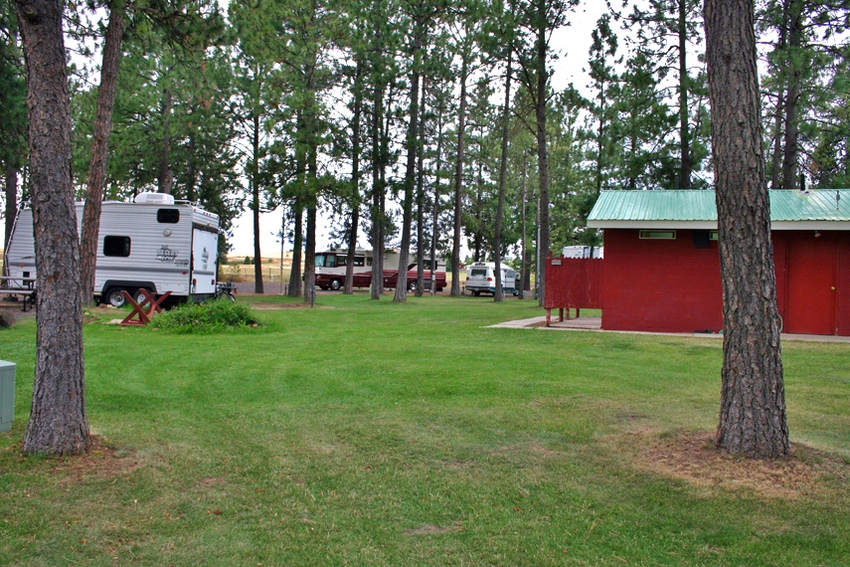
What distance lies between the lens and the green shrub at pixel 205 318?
12773 millimetres

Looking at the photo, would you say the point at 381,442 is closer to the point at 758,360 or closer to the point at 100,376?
the point at 758,360

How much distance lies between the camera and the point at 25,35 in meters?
4.58

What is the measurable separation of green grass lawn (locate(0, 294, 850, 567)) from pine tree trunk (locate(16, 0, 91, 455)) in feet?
0.90

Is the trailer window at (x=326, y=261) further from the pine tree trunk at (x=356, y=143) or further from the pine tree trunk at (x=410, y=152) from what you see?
the pine tree trunk at (x=410, y=152)

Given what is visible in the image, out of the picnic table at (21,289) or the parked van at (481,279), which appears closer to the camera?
the picnic table at (21,289)

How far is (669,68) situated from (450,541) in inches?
736

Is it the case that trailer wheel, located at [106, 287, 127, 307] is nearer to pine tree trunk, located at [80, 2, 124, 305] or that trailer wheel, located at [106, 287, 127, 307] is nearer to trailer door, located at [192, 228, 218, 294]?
trailer door, located at [192, 228, 218, 294]

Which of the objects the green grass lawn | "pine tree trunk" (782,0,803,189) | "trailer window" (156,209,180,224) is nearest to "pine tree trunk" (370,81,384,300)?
"trailer window" (156,209,180,224)

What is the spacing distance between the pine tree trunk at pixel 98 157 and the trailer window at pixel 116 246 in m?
2.29

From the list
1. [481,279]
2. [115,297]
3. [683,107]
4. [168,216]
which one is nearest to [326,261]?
[481,279]

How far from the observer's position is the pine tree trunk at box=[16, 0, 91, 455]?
178 inches

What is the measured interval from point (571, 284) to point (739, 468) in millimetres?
10733

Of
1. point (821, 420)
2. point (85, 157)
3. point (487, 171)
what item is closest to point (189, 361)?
point (821, 420)

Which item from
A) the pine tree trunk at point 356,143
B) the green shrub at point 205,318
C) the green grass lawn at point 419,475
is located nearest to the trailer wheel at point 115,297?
the green shrub at point 205,318
